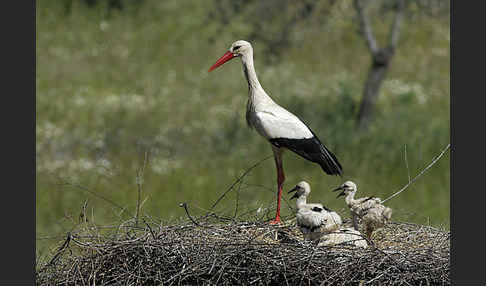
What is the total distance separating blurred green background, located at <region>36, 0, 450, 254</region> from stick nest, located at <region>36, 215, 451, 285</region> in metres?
0.88

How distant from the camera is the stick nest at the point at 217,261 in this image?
16.4 ft

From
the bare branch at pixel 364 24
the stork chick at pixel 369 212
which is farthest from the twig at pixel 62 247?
the bare branch at pixel 364 24

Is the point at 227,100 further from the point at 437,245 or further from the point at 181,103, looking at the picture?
the point at 437,245

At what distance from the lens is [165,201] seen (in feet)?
39.2

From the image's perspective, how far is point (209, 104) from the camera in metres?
15.7

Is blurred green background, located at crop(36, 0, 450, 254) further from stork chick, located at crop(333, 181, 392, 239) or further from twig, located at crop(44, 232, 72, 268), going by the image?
twig, located at crop(44, 232, 72, 268)

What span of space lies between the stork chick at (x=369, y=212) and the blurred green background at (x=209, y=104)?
0.52 m

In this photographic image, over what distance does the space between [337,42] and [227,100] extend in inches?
187

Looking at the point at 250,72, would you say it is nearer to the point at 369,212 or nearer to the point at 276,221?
the point at 276,221

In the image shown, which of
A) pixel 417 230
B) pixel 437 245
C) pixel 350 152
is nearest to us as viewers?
pixel 437 245

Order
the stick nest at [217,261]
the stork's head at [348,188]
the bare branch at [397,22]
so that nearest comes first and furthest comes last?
the stick nest at [217,261] → the stork's head at [348,188] → the bare branch at [397,22]

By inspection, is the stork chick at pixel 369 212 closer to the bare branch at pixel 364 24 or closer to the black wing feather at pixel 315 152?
the black wing feather at pixel 315 152

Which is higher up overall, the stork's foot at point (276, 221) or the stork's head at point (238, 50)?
the stork's head at point (238, 50)

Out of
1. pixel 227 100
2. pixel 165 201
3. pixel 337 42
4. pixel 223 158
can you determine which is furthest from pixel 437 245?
pixel 337 42
